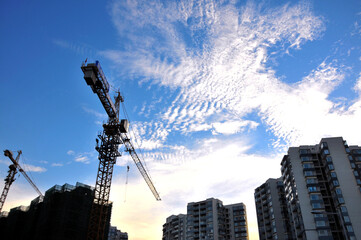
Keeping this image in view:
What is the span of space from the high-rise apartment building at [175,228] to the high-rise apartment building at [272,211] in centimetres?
4700

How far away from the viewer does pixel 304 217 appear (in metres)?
76.8

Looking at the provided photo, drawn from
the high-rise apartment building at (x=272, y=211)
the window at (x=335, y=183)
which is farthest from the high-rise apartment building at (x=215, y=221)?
the window at (x=335, y=183)

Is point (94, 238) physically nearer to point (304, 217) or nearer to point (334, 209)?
point (304, 217)

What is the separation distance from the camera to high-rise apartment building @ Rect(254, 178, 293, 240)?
10014cm

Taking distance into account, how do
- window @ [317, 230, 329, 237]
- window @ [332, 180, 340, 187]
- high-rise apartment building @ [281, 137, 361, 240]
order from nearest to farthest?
1. high-rise apartment building @ [281, 137, 361, 240]
2. window @ [317, 230, 329, 237]
3. window @ [332, 180, 340, 187]

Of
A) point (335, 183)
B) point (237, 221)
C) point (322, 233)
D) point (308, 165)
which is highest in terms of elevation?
point (308, 165)

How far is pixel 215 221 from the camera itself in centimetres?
12838

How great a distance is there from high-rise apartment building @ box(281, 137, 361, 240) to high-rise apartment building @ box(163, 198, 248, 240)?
156 ft

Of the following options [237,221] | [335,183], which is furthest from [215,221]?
[335,183]

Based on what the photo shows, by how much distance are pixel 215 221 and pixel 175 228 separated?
3514 centimetres

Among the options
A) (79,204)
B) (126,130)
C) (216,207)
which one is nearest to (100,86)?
(126,130)

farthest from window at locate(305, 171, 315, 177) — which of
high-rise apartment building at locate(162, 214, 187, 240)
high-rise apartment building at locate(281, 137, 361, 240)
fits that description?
high-rise apartment building at locate(162, 214, 187, 240)

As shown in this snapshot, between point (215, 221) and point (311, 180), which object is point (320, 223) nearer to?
point (311, 180)

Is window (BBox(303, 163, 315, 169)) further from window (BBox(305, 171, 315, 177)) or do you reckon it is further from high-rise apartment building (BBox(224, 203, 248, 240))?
high-rise apartment building (BBox(224, 203, 248, 240))
